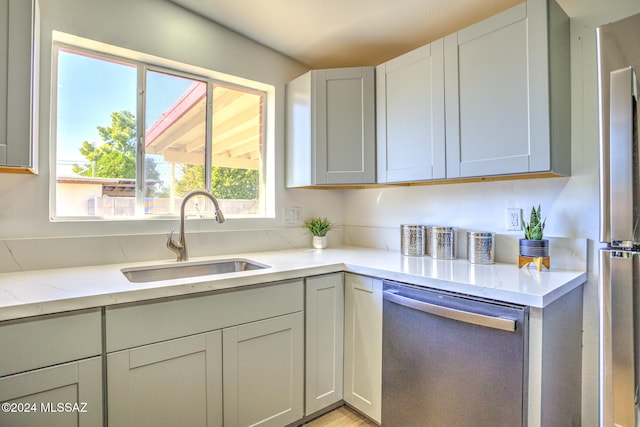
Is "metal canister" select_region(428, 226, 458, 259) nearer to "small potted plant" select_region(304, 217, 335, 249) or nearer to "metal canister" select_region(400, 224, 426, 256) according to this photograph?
"metal canister" select_region(400, 224, 426, 256)

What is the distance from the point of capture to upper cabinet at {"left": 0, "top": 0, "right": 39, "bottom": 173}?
1.15 meters

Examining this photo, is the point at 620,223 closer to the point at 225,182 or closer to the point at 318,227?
the point at 318,227

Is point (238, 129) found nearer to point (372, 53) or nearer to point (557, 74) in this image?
point (372, 53)

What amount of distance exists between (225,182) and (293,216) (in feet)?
1.77

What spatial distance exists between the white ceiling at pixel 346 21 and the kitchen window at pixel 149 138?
1.15 ft

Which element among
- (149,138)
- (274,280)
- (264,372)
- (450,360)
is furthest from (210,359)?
(149,138)

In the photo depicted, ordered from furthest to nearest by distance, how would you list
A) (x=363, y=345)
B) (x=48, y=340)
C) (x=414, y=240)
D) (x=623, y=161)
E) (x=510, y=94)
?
(x=414, y=240)
(x=363, y=345)
(x=510, y=94)
(x=48, y=340)
(x=623, y=161)

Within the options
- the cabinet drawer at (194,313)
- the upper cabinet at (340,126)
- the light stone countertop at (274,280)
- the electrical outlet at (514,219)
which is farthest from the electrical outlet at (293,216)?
the electrical outlet at (514,219)

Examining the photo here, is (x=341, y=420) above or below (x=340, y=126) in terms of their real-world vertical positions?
below

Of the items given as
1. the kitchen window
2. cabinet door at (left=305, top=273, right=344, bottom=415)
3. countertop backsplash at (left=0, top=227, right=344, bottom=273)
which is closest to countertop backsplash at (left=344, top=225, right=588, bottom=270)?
countertop backsplash at (left=0, top=227, right=344, bottom=273)

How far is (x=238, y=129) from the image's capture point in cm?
223

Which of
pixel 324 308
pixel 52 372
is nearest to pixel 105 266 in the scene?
pixel 52 372

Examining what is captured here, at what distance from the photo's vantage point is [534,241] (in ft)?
4.86

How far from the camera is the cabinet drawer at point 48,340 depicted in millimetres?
941
